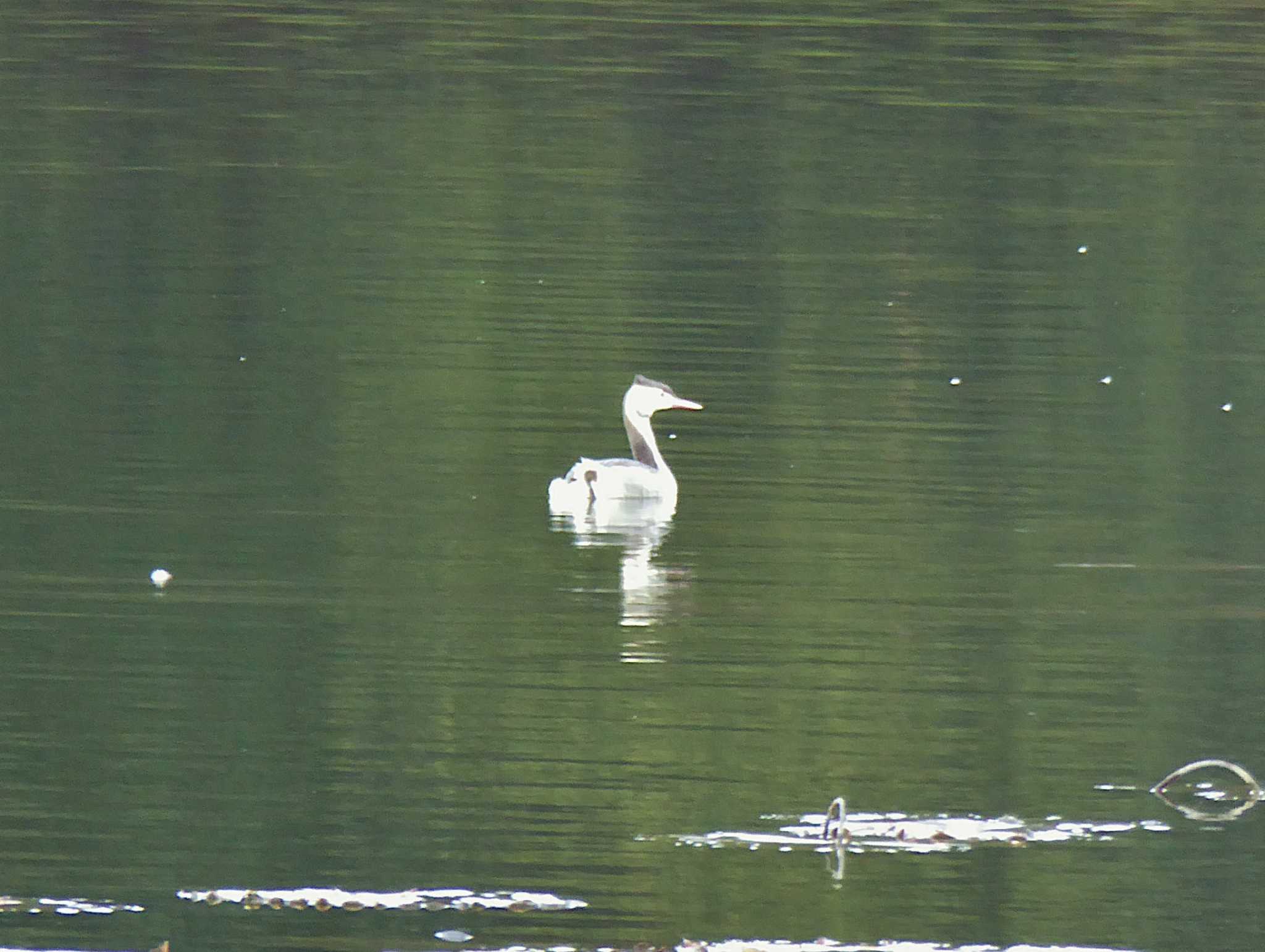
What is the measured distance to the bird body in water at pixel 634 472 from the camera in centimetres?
1445

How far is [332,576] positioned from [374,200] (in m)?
11.6

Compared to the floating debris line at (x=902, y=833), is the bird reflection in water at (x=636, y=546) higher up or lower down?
higher up

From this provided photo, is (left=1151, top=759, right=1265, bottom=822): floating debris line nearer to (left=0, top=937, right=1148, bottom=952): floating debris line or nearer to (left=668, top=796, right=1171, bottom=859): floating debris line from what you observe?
(left=668, top=796, right=1171, bottom=859): floating debris line

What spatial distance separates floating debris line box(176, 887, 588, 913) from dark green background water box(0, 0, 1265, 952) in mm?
100

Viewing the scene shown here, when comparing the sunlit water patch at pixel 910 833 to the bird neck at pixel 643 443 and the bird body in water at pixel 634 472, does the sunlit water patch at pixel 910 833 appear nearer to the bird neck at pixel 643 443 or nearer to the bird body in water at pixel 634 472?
the bird body in water at pixel 634 472

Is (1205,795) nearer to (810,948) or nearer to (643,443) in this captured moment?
Result: (810,948)

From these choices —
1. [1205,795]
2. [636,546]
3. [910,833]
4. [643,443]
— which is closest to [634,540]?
[636,546]

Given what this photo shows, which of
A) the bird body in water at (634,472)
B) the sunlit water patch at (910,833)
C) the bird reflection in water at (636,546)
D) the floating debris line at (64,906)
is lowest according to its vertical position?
the floating debris line at (64,906)

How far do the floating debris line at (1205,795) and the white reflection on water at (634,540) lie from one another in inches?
101

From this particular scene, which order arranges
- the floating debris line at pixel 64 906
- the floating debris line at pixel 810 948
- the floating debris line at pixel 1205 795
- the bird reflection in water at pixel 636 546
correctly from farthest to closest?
the bird reflection in water at pixel 636 546
the floating debris line at pixel 1205 795
the floating debris line at pixel 64 906
the floating debris line at pixel 810 948

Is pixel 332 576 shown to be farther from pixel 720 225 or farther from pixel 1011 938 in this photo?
pixel 720 225

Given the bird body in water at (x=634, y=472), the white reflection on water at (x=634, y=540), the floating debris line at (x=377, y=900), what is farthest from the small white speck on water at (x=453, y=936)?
the bird body in water at (x=634, y=472)

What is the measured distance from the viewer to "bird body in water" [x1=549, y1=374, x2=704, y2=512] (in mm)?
14453

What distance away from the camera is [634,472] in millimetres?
14633
